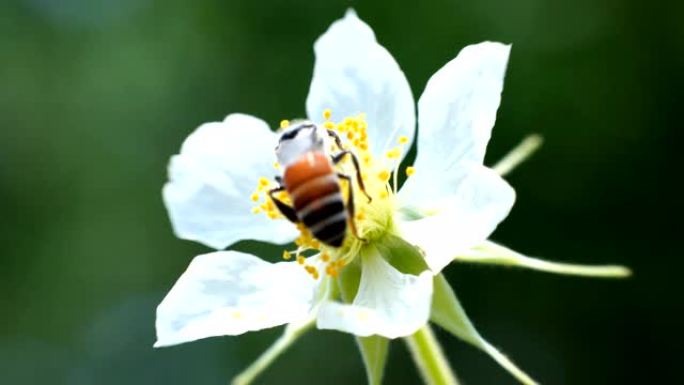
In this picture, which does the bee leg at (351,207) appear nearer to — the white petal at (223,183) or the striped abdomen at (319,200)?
Result: the striped abdomen at (319,200)

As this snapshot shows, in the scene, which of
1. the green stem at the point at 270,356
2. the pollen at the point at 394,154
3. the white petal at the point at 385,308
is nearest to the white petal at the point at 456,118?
the pollen at the point at 394,154

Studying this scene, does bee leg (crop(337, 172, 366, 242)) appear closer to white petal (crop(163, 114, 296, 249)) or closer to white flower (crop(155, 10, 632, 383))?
white flower (crop(155, 10, 632, 383))

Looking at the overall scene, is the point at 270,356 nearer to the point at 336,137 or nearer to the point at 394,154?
the point at 336,137

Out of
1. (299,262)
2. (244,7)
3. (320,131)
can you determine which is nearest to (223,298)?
(299,262)

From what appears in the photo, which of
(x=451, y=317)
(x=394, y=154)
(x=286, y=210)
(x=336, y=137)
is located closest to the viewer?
(x=451, y=317)

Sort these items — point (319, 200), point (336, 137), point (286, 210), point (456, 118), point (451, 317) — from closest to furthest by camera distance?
point (319, 200)
point (451, 317)
point (286, 210)
point (456, 118)
point (336, 137)

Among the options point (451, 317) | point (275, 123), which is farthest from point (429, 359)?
point (275, 123)

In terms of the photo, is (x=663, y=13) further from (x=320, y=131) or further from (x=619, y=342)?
(x=320, y=131)

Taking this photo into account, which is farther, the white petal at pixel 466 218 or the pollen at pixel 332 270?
the pollen at pixel 332 270
